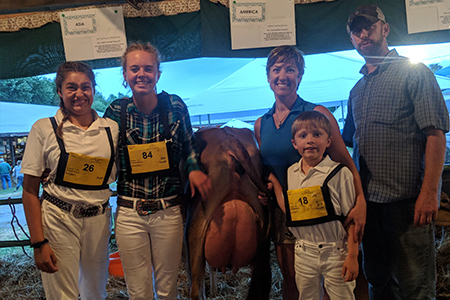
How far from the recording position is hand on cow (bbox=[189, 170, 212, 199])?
62.6 inches

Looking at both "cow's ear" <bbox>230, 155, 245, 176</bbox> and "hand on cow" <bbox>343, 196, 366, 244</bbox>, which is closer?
"hand on cow" <bbox>343, 196, 366, 244</bbox>

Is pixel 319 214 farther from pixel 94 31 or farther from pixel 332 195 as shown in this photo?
pixel 94 31

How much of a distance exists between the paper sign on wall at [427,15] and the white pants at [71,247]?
9.38 ft

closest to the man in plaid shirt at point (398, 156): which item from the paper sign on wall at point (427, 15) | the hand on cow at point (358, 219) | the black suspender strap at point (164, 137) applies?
the hand on cow at point (358, 219)

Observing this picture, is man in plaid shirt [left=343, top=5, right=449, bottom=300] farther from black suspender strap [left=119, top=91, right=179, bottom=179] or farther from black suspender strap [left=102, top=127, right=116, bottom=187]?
black suspender strap [left=102, top=127, right=116, bottom=187]

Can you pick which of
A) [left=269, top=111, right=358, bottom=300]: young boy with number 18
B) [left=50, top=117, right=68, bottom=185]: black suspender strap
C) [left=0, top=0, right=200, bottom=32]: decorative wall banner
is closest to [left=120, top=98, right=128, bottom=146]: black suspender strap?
[left=50, top=117, right=68, bottom=185]: black suspender strap

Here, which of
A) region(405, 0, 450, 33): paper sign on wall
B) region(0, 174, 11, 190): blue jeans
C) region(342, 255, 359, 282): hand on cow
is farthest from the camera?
region(0, 174, 11, 190): blue jeans

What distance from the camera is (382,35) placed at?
1.90m

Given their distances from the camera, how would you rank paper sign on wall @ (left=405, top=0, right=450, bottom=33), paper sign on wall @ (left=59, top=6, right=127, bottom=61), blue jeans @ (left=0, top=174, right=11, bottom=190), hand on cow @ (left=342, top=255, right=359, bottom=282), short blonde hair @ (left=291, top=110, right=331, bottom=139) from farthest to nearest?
blue jeans @ (left=0, top=174, right=11, bottom=190), paper sign on wall @ (left=59, top=6, right=127, bottom=61), paper sign on wall @ (left=405, top=0, right=450, bottom=33), short blonde hair @ (left=291, top=110, right=331, bottom=139), hand on cow @ (left=342, top=255, right=359, bottom=282)

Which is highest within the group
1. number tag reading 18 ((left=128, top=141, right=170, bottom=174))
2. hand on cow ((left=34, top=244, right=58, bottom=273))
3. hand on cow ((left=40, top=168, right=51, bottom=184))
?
number tag reading 18 ((left=128, top=141, right=170, bottom=174))

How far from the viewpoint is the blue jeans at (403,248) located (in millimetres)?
1725

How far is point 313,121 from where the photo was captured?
1521 millimetres

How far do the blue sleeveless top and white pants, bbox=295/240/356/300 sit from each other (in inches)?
16.6

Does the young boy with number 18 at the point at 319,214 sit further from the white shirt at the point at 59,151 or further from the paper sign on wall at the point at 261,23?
the paper sign on wall at the point at 261,23
